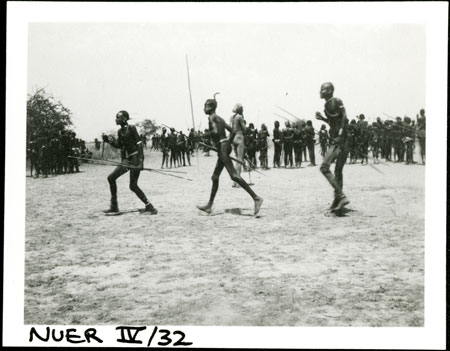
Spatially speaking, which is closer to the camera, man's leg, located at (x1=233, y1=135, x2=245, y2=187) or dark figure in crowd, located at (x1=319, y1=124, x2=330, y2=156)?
dark figure in crowd, located at (x1=319, y1=124, x2=330, y2=156)

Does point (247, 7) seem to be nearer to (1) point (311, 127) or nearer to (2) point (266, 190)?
(1) point (311, 127)

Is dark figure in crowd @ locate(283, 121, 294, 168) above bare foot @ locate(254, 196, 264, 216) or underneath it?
above

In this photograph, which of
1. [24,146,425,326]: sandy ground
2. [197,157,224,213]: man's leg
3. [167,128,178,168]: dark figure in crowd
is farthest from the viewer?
[167,128,178,168]: dark figure in crowd

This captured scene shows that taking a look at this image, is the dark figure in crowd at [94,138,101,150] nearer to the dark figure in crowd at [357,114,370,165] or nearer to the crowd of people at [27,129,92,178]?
the crowd of people at [27,129,92,178]

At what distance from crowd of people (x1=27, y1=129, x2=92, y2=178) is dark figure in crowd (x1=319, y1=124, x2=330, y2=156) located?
338cm

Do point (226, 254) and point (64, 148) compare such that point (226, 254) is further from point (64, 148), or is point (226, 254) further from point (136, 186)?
point (64, 148)

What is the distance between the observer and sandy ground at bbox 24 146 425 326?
6773 mm

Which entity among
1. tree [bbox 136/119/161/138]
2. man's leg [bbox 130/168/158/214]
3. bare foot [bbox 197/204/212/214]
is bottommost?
bare foot [bbox 197/204/212/214]

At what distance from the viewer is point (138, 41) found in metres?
7.78

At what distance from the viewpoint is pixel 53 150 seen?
8984 mm

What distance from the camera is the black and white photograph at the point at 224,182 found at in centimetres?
686

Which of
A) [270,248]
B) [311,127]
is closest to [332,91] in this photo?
[311,127]

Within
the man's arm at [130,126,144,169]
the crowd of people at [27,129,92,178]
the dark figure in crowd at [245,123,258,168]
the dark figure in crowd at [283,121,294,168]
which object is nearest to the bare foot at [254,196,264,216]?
the dark figure in crowd at [245,123,258,168]

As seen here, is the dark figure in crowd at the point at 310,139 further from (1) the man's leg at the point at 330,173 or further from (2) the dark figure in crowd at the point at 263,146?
(2) the dark figure in crowd at the point at 263,146
